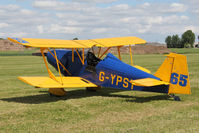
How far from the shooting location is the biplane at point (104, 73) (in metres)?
7.62

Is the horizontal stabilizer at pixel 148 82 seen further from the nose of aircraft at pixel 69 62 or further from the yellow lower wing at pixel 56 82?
the nose of aircraft at pixel 69 62

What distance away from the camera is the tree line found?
146 metres

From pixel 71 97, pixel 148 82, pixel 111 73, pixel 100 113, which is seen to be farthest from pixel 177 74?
pixel 71 97

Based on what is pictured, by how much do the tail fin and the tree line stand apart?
142 m

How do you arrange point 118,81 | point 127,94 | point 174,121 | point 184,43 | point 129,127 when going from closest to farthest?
point 129,127 < point 174,121 < point 118,81 < point 127,94 < point 184,43

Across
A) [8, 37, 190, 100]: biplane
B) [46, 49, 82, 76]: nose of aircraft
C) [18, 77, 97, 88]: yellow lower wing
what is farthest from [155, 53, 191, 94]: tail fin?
[46, 49, 82, 76]: nose of aircraft

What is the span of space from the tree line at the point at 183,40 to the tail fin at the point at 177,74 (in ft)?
464

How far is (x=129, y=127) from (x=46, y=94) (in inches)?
205

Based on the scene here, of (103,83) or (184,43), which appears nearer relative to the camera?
(103,83)

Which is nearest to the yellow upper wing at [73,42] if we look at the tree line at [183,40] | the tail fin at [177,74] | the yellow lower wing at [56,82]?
the yellow lower wing at [56,82]

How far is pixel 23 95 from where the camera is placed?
9.80 meters

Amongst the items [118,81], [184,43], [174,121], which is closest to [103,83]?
[118,81]

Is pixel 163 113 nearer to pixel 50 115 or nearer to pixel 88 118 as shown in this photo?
pixel 88 118

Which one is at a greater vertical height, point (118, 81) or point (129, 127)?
point (118, 81)
